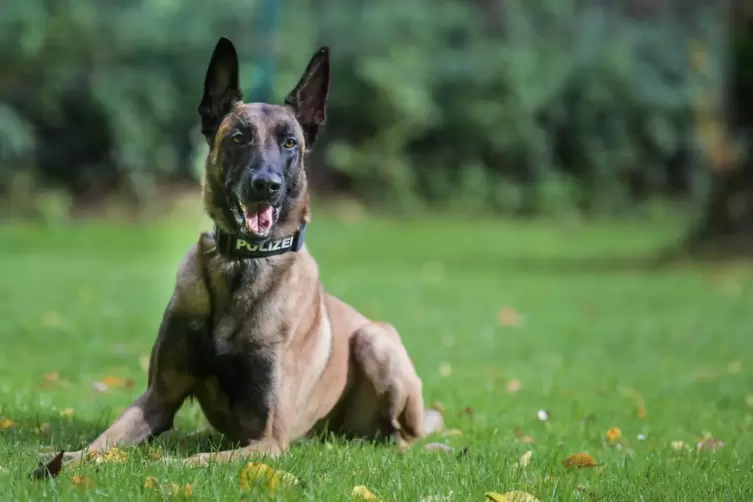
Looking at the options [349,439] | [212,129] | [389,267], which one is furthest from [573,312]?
[212,129]

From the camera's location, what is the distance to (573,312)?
431 inches

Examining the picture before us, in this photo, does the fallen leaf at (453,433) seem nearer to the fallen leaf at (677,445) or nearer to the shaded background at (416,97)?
the fallen leaf at (677,445)

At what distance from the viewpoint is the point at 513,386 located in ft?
22.6

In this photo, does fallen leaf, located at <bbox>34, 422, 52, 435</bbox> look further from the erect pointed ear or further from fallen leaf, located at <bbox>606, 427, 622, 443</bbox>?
fallen leaf, located at <bbox>606, 427, 622, 443</bbox>

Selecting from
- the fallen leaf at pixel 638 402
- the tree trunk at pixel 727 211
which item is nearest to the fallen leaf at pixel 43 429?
the fallen leaf at pixel 638 402

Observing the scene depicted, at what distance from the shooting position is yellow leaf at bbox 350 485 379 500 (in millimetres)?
3473

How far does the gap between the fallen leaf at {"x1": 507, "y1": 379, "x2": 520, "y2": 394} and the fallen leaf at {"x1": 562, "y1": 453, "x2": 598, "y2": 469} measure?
7.43 ft

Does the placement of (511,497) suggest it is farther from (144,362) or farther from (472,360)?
(472,360)

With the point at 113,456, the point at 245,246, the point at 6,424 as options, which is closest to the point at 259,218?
the point at 245,246

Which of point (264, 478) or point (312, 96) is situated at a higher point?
point (312, 96)

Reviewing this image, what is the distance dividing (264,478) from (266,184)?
1.09 meters

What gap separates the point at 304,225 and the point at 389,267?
34.4ft

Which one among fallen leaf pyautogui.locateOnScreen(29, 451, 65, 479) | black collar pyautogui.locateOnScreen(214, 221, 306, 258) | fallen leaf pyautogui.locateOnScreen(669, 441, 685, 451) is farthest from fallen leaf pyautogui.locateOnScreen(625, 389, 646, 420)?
fallen leaf pyautogui.locateOnScreen(29, 451, 65, 479)

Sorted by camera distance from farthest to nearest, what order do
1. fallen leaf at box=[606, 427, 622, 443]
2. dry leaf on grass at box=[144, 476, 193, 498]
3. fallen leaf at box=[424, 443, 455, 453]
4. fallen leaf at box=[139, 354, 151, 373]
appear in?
fallen leaf at box=[139, 354, 151, 373] → fallen leaf at box=[606, 427, 622, 443] → fallen leaf at box=[424, 443, 455, 453] → dry leaf on grass at box=[144, 476, 193, 498]
